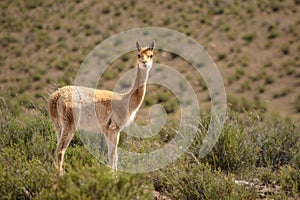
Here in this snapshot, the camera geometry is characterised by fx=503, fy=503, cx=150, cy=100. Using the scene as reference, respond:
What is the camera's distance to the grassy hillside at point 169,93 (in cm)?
611

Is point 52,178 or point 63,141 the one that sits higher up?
point 63,141

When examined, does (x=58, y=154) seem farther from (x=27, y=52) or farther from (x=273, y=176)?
(x=27, y=52)

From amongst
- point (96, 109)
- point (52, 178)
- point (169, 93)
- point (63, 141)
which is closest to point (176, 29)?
point (169, 93)

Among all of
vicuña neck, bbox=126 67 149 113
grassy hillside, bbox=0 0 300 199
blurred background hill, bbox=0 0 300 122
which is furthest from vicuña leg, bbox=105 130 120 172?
blurred background hill, bbox=0 0 300 122

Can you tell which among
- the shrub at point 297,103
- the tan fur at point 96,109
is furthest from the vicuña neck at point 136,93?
the shrub at point 297,103

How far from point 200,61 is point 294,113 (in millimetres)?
7319

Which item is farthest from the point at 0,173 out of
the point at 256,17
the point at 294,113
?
the point at 256,17

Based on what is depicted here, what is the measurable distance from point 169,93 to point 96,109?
54.7 ft

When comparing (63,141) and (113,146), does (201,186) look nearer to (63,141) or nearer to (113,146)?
(113,146)

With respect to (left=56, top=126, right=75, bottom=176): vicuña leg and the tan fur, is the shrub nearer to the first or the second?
Answer: the tan fur

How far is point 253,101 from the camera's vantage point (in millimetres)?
21547

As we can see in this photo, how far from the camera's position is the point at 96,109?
698 cm

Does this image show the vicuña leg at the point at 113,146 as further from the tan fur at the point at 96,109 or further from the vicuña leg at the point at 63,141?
the vicuña leg at the point at 63,141

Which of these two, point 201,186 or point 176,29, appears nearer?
point 201,186
